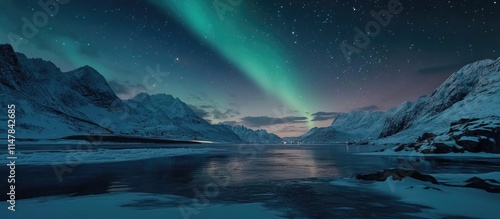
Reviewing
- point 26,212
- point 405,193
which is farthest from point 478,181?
point 26,212

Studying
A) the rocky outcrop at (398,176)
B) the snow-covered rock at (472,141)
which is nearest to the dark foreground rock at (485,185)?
the rocky outcrop at (398,176)

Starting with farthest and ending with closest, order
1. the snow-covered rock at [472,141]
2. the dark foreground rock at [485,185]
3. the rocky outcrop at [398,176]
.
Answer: the snow-covered rock at [472,141] → the rocky outcrop at [398,176] → the dark foreground rock at [485,185]

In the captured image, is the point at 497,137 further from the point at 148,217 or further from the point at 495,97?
the point at 495,97

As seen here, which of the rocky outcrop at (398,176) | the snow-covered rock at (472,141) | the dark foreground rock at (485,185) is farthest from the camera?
the snow-covered rock at (472,141)

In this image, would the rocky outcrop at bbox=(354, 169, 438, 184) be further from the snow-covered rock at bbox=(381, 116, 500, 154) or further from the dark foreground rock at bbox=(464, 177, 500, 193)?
the snow-covered rock at bbox=(381, 116, 500, 154)

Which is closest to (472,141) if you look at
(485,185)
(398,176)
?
(485,185)

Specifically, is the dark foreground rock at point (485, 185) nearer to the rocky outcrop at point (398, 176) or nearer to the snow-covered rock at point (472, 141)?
the rocky outcrop at point (398, 176)

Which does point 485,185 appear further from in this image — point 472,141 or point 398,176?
point 472,141

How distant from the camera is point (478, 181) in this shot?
17391 mm

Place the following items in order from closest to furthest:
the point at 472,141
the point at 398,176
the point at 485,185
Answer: the point at 485,185 < the point at 398,176 < the point at 472,141

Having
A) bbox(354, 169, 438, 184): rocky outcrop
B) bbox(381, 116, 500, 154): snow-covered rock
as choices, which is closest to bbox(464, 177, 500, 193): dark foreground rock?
bbox(354, 169, 438, 184): rocky outcrop

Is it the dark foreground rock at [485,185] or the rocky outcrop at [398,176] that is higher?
the rocky outcrop at [398,176]

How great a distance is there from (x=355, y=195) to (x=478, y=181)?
797cm

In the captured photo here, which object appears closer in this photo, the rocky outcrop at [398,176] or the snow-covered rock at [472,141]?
the rocky outcrop at [398,176]
